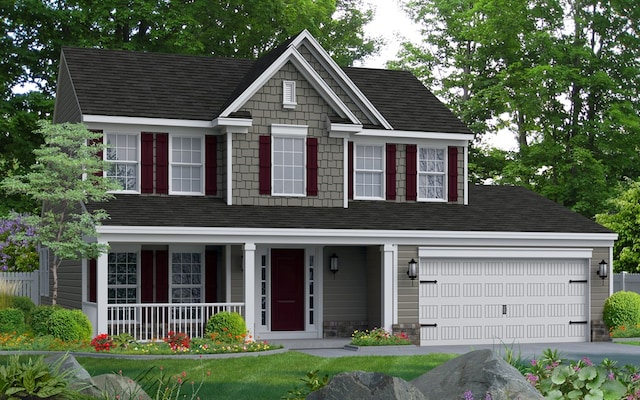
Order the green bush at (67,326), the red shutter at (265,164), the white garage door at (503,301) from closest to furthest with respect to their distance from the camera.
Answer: the green bush at (67,326) → the red shutter at (265,164) → the white garage door at (503,301)

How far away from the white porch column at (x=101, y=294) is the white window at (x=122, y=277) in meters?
2.49

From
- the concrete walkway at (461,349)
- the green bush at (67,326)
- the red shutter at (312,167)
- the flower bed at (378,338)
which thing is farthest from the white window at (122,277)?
the flower bed at (378,338)

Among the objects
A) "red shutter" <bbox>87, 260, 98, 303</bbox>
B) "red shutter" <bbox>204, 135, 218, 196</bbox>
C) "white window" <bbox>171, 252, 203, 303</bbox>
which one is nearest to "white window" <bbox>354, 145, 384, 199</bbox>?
"red shutter" <bbox>204, 135, 218, 196</bbox>

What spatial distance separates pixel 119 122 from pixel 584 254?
1273cm

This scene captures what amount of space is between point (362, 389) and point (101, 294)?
13706 millimetres

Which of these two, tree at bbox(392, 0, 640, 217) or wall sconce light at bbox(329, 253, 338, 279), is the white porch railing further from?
tree at bbox(392, 0, 640, 217)

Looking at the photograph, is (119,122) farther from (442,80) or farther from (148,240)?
(442,80)

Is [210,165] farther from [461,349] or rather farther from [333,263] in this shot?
[461,349]

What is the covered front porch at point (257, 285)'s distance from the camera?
24625 mm

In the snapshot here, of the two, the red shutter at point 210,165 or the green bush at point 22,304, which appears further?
the red shutter at point 210,165

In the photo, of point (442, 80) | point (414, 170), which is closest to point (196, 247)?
point (414, 170)

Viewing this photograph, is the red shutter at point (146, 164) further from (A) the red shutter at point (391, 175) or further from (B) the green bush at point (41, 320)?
(A) the red shutter at point (391, 175)

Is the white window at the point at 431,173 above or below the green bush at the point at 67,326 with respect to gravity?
above

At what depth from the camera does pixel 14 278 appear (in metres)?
29.7
